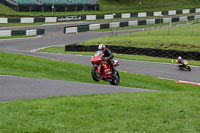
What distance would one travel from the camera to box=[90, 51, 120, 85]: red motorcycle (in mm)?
15461

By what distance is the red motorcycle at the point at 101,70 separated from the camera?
1546cm

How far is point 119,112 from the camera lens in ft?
31.0

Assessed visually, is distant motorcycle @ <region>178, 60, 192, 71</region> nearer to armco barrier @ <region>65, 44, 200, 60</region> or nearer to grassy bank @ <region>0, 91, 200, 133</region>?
armco barrier @ <region>65, 44, 200, 60</region>

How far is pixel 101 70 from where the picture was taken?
16016mm

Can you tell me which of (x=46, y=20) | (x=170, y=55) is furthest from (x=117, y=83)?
(x=46, y=20)

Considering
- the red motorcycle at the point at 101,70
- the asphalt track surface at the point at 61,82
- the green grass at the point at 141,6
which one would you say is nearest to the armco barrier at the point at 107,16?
the green grass at the point at 141,6

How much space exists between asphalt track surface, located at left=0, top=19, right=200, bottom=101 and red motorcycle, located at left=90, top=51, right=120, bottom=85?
1636 millimetres

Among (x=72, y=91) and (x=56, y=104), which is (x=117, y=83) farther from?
(x=56, y=104)

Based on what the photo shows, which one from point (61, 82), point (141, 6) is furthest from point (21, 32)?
point (61, 82)

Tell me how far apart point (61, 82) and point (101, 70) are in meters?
2.36

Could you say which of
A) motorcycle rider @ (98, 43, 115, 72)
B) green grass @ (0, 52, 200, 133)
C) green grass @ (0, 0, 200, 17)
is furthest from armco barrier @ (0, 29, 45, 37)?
green grass @ (0, 52, 200, 133)

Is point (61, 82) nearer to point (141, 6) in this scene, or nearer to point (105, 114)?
point (105, 114)

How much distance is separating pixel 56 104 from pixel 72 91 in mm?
2527

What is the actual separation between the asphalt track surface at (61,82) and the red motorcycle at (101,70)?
1.64m
